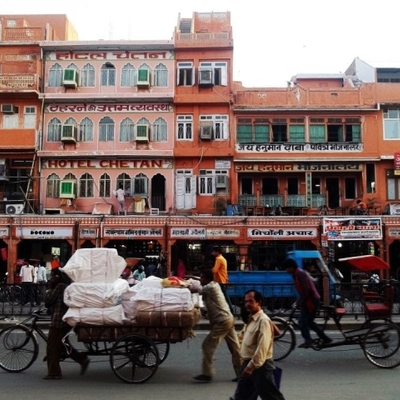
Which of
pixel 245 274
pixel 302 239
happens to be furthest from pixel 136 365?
pixel 302 239

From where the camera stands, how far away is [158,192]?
28.7 meters

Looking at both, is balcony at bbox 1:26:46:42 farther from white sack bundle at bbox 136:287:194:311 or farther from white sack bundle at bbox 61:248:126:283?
white sack bundle at bbox 136:287:194:311

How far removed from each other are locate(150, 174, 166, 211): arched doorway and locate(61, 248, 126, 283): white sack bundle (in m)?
19.8

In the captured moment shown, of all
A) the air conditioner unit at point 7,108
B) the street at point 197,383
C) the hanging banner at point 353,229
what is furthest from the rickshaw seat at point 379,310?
the air conditioner unit at point 7,108

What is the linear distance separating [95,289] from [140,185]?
67.6 ft

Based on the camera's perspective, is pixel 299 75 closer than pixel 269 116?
No

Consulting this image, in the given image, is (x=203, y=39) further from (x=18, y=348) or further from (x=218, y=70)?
(x=18, y=348)

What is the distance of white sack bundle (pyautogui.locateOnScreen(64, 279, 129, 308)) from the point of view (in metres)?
8.17

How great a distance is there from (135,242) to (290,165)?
876 cm

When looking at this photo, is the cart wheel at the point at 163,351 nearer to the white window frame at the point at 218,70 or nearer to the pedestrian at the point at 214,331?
the pedestrian at the point at 214,331

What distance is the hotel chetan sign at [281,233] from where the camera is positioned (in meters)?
26.2

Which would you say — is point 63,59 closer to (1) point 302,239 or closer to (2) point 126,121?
(2) point 126,121

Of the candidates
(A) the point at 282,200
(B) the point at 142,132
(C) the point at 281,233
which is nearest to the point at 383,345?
(C) the point at 281,233

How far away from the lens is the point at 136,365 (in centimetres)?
808
